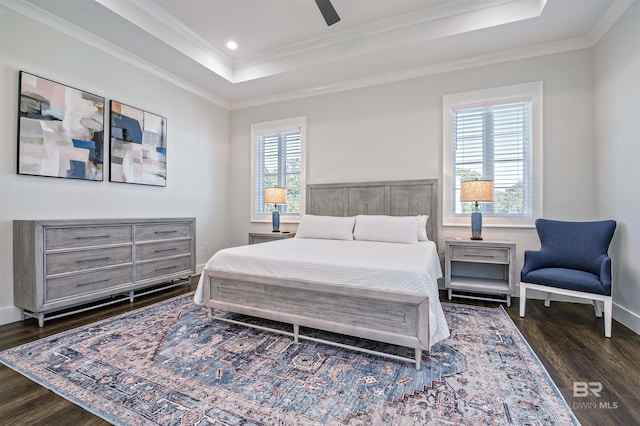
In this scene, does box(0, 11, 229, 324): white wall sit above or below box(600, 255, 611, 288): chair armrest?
above

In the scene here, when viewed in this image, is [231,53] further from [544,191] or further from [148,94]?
[544,191]

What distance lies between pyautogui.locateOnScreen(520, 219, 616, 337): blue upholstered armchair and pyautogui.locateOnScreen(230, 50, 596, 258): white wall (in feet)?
1.54

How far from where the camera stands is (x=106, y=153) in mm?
3393

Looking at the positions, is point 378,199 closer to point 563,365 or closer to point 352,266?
point 352,266

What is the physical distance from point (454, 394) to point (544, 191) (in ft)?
9.40

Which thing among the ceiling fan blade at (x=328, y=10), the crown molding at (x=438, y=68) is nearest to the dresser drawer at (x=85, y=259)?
the ceiling fan blade at (x=328, y=10)

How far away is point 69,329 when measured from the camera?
2.54m

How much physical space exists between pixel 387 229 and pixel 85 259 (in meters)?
3.20

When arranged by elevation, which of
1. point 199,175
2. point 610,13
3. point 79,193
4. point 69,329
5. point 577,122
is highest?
point 610,13

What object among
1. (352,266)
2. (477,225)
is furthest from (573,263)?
(352,266)

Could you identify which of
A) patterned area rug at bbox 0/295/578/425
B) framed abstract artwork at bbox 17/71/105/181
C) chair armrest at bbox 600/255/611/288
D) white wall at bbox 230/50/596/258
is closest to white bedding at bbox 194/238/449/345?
patterned area rug at bbox 0/295/578/425

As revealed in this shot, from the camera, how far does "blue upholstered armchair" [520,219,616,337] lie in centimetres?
247

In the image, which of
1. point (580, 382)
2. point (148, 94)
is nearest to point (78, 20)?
point (148, 94)

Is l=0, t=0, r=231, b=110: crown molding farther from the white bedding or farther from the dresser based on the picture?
the white bedding
